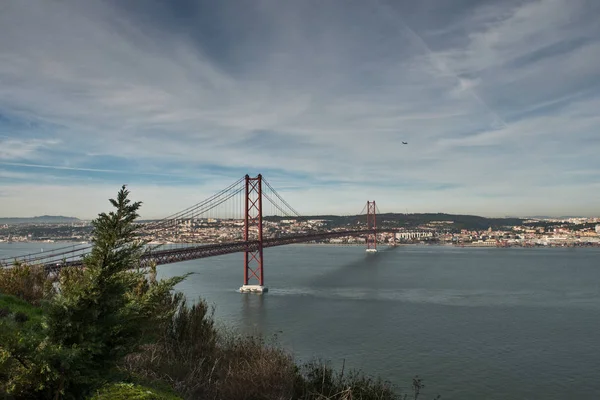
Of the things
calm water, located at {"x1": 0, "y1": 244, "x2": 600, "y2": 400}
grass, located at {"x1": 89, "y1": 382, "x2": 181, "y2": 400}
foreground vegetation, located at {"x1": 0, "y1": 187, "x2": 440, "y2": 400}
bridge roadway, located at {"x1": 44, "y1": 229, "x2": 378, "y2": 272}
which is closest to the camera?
grass, located at {"x1": 89, "y1": 382, "x2": 181, "y2": 400}

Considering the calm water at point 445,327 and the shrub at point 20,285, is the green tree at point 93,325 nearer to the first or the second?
the shrub at point 20,285

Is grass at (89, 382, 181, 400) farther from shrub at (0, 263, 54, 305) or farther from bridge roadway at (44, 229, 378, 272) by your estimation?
bridge roadway at (44, 229, 378, 272)

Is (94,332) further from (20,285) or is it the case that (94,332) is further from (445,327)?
(445,327)

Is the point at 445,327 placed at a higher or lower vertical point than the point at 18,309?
lower

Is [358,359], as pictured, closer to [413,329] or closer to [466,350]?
[466,350]

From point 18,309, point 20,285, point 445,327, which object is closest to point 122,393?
point 18,309

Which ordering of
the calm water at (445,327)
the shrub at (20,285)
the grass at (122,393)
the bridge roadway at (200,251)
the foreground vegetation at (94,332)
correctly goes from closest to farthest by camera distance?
the grass at (122,393), the foreground vegetation at (94,332), the shrub at (20,285), the calm water at (445,327), the bridge roadway at (200,251)

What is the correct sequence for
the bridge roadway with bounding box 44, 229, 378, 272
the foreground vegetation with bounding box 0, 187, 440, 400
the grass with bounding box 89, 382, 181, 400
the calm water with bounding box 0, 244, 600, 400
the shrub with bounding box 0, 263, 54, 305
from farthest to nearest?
1. the bridge roadway with bounding box 44, 229, 378, 272
2. the calm water with bounding box 0, 244, 600, 400
3. the shrub with bounding box 0, 263, 54, 305
4. the foreground vegetation with bounding box 0, 187, 440, 400
5. the grass with bounding box 89, 382, 181, 400

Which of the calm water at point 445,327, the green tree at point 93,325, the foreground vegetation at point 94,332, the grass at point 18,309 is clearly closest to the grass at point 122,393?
the foreground vegetation at point 94,332

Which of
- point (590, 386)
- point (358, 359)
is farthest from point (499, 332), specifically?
point (358, 359)

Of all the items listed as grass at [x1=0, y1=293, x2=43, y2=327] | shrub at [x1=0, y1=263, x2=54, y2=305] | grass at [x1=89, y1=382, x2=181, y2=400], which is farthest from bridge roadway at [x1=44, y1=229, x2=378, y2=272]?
grass at [x1=89, y1=382, x2=181, y2=400]
